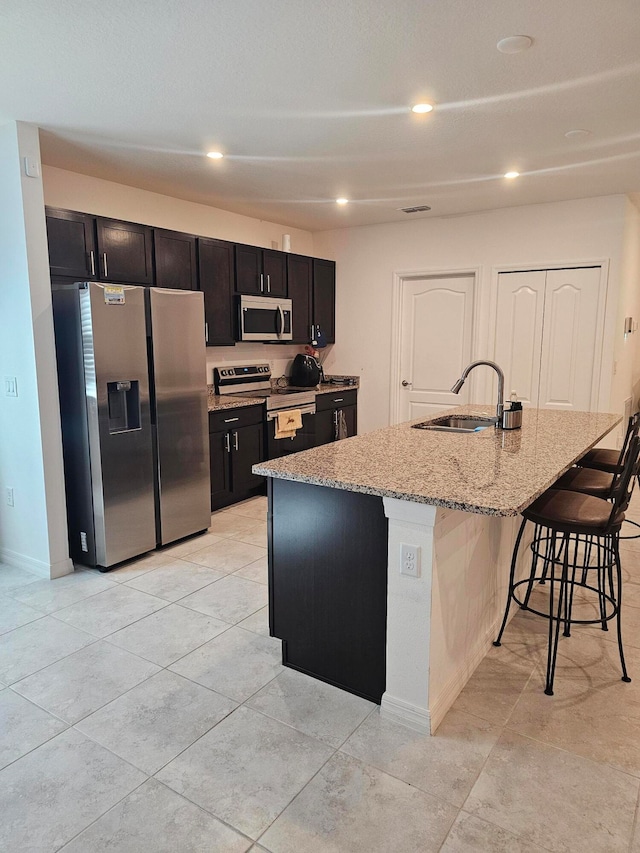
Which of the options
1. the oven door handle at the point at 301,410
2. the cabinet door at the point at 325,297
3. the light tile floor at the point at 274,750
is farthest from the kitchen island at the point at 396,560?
the cabinet door at the point at 325,297

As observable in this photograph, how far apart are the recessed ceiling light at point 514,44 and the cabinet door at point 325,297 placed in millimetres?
3722

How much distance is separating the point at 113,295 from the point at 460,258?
3438 mm

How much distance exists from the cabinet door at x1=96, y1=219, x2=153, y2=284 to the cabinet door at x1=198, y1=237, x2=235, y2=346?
1.87 feet

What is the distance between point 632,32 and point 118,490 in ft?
11.1

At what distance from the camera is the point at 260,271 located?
5.18 metres

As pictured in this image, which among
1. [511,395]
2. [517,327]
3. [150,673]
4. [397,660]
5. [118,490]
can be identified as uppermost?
[517,327]

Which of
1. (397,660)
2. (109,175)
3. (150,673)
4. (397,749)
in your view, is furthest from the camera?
→ (109,175)

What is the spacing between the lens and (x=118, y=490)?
3482 millimetres

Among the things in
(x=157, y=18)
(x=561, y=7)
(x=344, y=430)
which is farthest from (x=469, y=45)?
(x=344, y=430)

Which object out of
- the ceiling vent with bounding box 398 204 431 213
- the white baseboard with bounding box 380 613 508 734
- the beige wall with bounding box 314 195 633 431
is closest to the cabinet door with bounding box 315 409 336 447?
the beige wall with bounding box 314 195 633 431

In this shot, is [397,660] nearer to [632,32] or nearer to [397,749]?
[397,749]

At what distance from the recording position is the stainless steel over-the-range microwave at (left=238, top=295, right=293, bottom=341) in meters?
5.02

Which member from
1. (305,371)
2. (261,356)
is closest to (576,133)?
(305,371)

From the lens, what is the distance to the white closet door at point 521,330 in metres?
5.10
